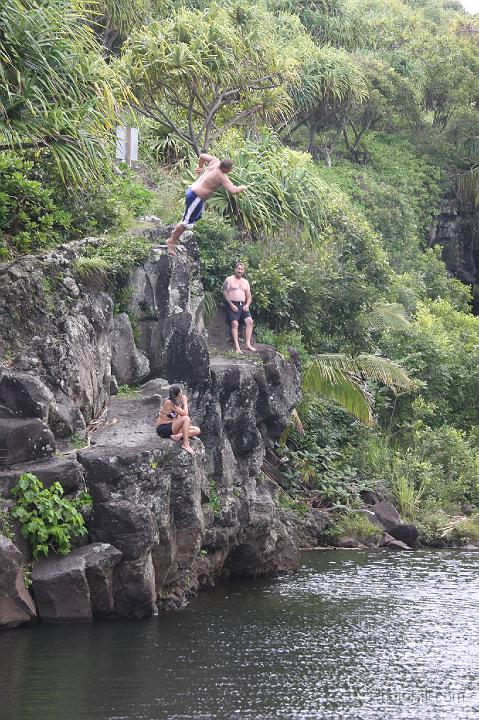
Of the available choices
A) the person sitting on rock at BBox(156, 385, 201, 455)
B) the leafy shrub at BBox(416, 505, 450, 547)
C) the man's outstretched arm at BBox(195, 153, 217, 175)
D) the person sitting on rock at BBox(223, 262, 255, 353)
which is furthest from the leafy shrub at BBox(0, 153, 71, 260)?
the leafy shrub at BBox(416, 505, 450, 547)

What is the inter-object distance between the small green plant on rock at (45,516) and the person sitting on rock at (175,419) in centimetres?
207

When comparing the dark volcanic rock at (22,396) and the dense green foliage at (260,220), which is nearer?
the dark volcanic rock at (22,396)

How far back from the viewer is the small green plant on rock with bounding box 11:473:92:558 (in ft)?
46.6

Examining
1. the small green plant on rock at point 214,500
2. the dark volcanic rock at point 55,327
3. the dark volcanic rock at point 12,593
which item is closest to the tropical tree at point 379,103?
the small green plant on rock at point 214,500

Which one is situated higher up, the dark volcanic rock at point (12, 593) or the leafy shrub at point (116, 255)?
the leafy shrub at point (116, 255)

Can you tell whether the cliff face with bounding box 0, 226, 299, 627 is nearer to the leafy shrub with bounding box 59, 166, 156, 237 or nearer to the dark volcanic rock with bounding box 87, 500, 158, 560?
the dark volcanic rock with bounding box 87, 500, 158, 560

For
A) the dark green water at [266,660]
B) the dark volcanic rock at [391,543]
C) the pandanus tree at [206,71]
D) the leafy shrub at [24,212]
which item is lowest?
the dark volcanic rock at [391,543]

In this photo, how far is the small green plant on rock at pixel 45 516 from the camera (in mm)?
14219

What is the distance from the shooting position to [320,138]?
42219mm

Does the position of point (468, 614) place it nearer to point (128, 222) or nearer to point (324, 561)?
point (324, 561)

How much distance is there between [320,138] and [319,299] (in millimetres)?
18266

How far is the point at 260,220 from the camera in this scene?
79.3 feet

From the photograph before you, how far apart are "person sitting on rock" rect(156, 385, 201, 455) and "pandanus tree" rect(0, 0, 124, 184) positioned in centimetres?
410

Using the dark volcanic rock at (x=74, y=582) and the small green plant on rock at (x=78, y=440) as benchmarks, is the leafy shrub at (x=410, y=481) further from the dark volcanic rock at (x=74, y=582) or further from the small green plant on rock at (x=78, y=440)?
the dark volcanic rock at (x=74, y=582)
